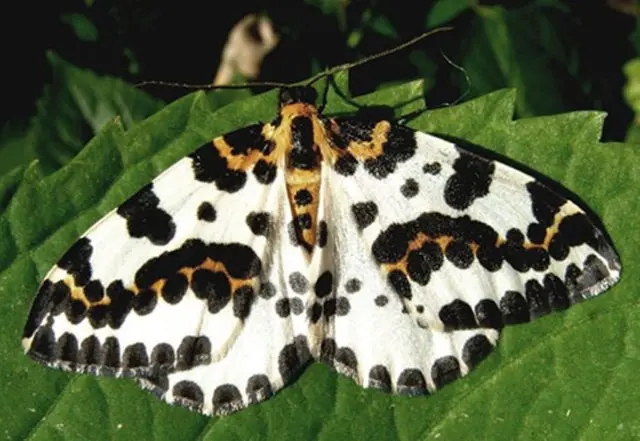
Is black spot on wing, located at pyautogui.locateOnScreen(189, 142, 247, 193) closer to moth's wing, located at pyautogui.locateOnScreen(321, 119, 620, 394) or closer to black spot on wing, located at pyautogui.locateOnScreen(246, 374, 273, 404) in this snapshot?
moth's wing, located at pyautogui.locateOnScreen(321, 119, 620, 394)

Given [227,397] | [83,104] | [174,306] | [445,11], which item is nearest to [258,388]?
[227,397]

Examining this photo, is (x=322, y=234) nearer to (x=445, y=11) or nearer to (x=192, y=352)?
(x=192, y=352)

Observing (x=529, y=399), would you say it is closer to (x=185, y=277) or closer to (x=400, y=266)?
(x=400, y=266)

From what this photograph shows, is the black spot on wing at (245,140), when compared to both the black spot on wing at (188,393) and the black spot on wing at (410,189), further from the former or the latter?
the black spot on wing at (188,393)

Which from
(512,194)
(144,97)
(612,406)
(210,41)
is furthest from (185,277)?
(210,41)

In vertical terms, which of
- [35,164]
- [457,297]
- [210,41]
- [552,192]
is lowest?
[457,297]

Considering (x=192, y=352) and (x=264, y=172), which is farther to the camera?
(x=264, y=172)
